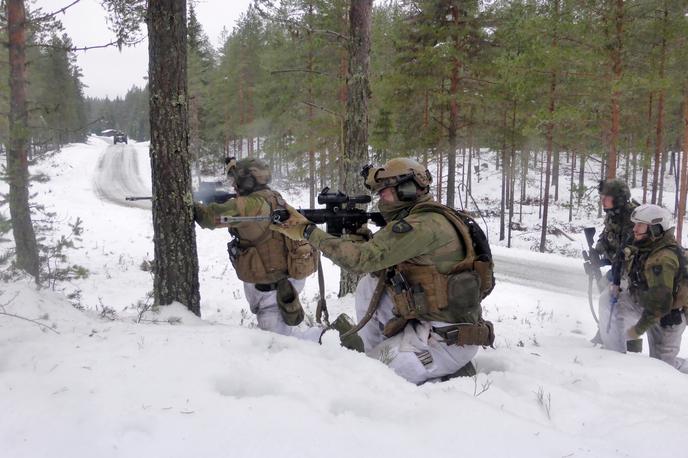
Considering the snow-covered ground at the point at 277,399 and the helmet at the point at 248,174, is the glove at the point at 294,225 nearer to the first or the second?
the snow-covered ground at the point at 277,399

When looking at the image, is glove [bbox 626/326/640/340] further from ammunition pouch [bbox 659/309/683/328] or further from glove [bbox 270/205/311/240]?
glove [bbox 270/205/311/240]

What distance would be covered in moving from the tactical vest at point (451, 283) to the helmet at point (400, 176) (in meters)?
0.19

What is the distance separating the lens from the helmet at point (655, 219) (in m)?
4.86

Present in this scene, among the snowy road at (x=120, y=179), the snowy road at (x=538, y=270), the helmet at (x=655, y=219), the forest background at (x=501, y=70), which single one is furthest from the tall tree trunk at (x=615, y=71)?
the snowy road at (x=120, y=179)

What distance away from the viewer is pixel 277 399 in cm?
235

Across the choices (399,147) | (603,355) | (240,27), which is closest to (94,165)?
(240,27)

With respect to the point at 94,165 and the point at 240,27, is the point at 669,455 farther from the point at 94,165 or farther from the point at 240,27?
the point at 94,165

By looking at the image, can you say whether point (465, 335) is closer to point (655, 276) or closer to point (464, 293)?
point (464, 293)

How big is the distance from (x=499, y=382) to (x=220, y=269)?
10242mm

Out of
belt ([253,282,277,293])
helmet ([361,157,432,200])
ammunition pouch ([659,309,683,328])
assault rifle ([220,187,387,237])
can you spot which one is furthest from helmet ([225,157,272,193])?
ammunition pouch ([659,309,683,328])

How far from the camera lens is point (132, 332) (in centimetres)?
335

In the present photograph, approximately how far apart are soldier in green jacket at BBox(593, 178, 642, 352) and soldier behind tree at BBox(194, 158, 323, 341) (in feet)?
11.9

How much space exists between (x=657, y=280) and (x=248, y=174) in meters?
4.44

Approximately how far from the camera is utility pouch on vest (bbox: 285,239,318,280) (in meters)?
5.22
